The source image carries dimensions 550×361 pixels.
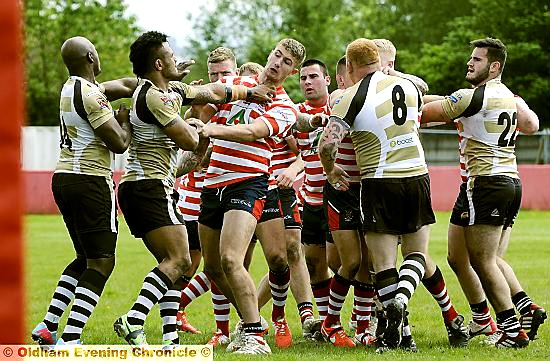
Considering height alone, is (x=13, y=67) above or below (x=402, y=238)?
above

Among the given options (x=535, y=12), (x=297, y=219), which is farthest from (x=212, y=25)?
(x=297, y=219)

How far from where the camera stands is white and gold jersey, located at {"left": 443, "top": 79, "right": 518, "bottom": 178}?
283 inches

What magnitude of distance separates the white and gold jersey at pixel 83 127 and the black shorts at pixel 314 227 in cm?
230

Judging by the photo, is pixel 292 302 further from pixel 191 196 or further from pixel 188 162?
pixel 188 162

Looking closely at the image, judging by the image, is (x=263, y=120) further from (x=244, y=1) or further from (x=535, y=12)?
(x=244, y=1)

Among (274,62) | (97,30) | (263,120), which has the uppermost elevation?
(97,30)

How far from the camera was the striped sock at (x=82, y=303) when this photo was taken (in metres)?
6.38

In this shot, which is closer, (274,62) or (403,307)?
(403,307)

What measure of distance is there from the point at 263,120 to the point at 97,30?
41.7 metres

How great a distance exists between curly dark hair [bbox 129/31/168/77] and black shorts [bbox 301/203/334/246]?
8.03 feet

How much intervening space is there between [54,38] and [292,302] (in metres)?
38.9

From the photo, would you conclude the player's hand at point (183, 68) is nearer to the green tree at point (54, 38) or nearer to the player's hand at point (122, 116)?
the player's hand at point (122, 116)

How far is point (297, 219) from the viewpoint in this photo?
8.30m

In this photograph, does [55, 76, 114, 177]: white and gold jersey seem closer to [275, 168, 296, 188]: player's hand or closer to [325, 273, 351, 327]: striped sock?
[275, 168, 296, 188]: player's hand
